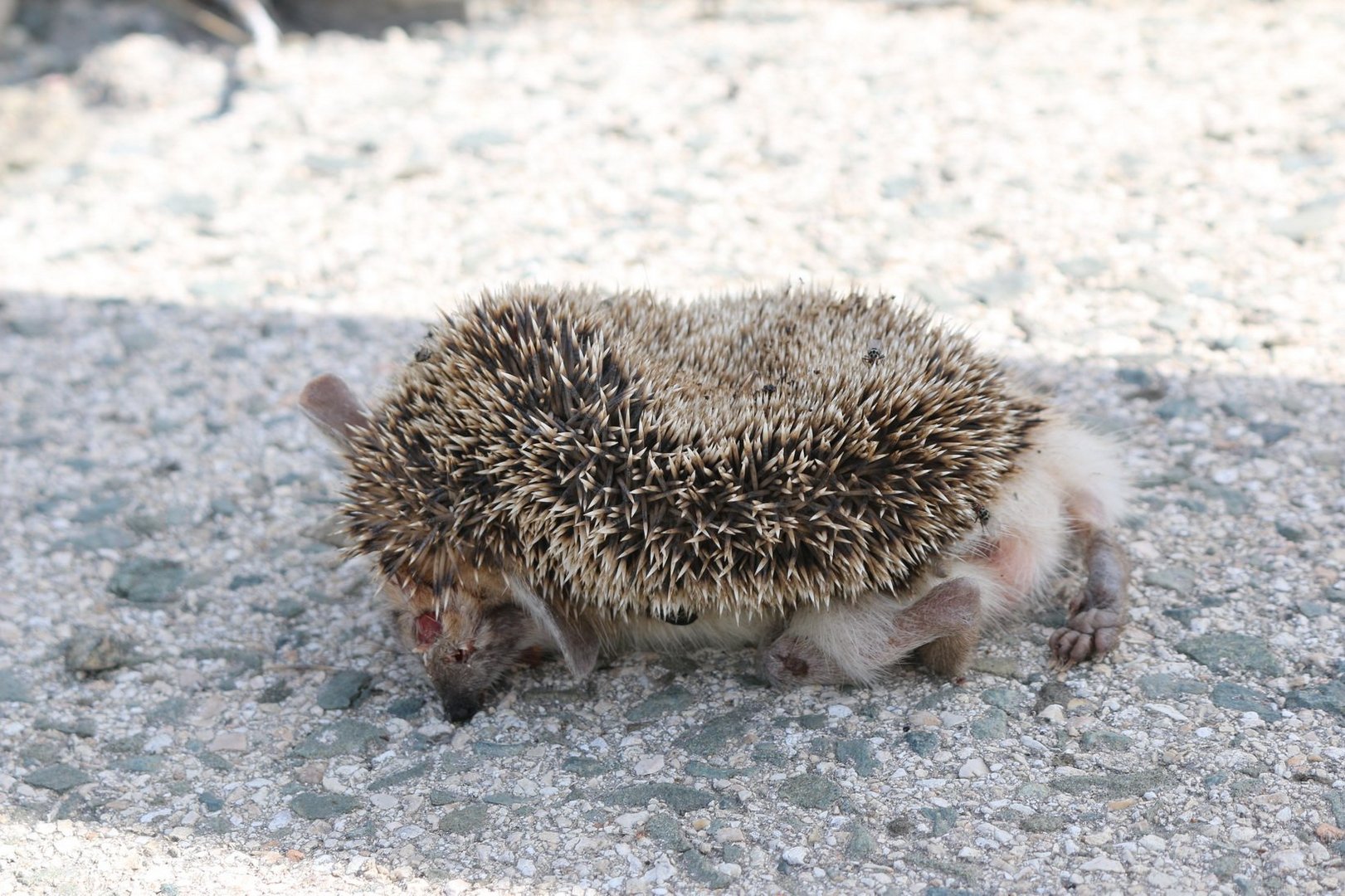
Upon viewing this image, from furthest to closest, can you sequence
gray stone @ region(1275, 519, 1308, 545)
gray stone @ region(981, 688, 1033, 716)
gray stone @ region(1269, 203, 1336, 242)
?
gray stone @ region(1269, 203, 1336, 242)
gray stone @ region(1275, 519, 1308, 545)
gray stone @ region(981, 688, 1033, 716)

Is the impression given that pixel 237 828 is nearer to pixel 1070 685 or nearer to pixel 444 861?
pixel 444 861

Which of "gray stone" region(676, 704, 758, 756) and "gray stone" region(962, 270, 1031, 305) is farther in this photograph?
"gray stone" region(962, 270, 1031, 305)

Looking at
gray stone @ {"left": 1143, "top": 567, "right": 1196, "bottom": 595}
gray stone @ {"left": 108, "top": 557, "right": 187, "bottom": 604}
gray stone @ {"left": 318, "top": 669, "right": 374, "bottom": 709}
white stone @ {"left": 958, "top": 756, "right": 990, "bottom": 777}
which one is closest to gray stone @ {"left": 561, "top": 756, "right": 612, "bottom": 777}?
gray stone @ {"left": 318, "top": 669, "right": 374, "bottom": 709}

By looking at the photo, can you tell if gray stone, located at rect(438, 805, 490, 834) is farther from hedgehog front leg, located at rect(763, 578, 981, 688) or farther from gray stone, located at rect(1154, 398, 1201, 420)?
gray stone, located at rect(1154, 398, 1201, 420)

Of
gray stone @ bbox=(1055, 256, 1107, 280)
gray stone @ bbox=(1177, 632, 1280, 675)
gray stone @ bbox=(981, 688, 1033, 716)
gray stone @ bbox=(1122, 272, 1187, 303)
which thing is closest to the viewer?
gray stone @ bbox=(981, 688, 1033, 716)

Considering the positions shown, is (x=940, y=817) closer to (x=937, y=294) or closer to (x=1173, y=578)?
(x=1173, y=578)

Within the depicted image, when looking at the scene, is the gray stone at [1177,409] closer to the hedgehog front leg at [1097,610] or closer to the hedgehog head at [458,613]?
the hedgehog front leg at [1097,610]

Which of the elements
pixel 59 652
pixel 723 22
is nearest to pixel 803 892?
pixel 59 652
